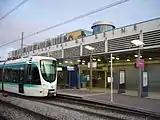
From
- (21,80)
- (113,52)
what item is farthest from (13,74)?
(113,52)

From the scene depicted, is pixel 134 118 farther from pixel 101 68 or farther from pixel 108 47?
pixel 101 68

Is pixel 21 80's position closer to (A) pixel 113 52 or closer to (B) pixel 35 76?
(B) pixel 35 76

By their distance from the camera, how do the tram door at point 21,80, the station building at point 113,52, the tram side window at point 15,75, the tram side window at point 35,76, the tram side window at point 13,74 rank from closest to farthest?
the tram side window at point 35,76, the tram door at point 21,80, the tram side window at point 13,74, the tram side window at point 15,75, the station building at point 113,52

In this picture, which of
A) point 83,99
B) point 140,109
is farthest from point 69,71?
point 140,109

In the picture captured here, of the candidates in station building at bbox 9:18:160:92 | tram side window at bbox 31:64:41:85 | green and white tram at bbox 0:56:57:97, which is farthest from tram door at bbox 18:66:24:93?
station building at bbox 9:18:160:92

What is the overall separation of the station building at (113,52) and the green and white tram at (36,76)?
18.6 feet

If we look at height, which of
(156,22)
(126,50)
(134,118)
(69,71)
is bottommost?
(134,118)

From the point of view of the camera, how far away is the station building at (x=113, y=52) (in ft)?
59.4

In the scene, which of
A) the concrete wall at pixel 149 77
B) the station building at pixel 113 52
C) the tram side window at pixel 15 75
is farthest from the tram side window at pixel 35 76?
the concrete wall at pixel 149 77

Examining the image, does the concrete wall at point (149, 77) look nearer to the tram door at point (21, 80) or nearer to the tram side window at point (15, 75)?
the tram side window at point (15, 75)

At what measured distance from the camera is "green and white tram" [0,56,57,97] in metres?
14.9

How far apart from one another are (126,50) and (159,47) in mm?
3100

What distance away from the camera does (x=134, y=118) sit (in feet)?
31.2

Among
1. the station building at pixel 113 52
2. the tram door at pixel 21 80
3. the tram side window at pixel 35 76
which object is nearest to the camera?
the tram side window at pixel 35 76
